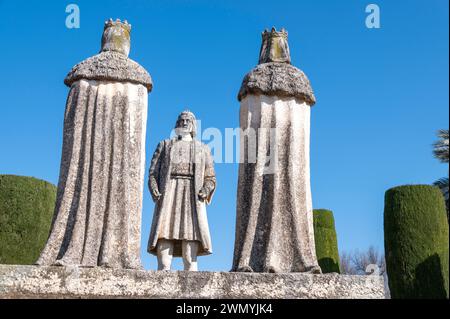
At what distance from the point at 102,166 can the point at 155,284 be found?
6.75ft

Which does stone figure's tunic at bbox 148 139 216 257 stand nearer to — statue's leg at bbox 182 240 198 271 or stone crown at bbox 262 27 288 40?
statue's leg at bbox 182 240 198 271

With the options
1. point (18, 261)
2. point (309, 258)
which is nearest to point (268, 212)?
point (309, 258)

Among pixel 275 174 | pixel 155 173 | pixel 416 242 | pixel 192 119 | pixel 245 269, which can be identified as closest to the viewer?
pixel 245 269

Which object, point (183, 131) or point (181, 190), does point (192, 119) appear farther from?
point (181, 190)

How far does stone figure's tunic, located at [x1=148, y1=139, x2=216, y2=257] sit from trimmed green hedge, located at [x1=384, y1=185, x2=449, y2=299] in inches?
411

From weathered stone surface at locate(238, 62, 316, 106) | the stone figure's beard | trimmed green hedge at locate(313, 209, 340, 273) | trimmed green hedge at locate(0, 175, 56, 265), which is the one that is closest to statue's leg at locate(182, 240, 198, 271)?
the stone figure's beard

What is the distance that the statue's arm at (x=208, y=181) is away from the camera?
10086 millimetres

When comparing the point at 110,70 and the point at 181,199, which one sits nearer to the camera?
the point at 110,70

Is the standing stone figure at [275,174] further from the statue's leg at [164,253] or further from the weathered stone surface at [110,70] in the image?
the weathered stone surface at [110,70]

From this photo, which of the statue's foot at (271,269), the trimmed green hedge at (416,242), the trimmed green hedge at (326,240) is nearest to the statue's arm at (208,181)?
the statue's foot at (271,269)

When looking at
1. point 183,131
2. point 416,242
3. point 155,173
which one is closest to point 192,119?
point 183,131

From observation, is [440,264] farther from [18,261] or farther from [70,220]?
[70,220]

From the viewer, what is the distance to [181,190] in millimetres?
10125

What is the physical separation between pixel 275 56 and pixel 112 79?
8.67 ft
